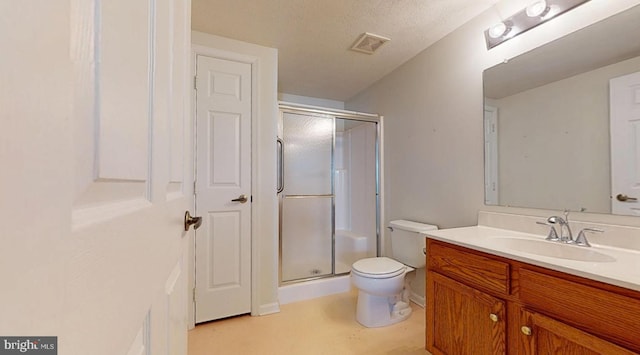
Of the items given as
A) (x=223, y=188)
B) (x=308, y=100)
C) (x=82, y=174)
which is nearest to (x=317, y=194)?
(x=223, y=188)

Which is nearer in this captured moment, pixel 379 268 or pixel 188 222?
pixel 188 222

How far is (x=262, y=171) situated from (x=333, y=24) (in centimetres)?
122

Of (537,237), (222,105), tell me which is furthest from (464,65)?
(222,105)

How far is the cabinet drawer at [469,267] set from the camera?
112 centimetres

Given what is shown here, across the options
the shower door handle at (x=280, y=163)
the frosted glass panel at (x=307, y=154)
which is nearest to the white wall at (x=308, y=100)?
the frosted glass panel at (x=307, y=154)

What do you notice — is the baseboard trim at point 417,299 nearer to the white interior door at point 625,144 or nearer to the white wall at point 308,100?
the white interior door at point 625,144

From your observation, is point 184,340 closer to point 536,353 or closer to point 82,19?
point 82,19

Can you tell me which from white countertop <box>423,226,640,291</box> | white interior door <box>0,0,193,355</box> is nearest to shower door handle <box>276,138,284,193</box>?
white countertop <box>423,226,640,291</box>

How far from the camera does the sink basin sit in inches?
45.0

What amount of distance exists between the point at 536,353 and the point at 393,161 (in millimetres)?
1838

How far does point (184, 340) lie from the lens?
33.0 inches

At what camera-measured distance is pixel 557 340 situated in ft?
3.05

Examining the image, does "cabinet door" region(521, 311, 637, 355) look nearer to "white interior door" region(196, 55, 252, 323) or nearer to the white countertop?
Result: the white countertop

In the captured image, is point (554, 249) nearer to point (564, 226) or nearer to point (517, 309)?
point (564, 226)
